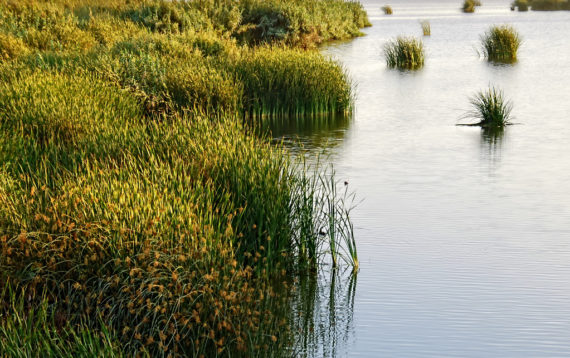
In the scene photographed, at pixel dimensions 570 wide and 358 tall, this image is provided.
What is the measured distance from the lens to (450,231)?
10148 millimetres

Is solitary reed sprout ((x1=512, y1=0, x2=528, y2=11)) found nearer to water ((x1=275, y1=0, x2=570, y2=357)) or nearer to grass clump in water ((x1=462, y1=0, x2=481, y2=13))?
grass clump in water ((x1=462, y1=0, x2=481, y2=13))

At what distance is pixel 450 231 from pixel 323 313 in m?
3.01

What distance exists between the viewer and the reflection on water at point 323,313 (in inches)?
269

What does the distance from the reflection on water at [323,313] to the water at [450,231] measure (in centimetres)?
2

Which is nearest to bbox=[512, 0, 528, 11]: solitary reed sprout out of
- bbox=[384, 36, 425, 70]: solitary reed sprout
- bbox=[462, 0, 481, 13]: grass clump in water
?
bbox=[462, 0, 481, 13]: grass clump in water

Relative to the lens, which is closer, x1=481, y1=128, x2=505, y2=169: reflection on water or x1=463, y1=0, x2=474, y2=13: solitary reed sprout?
x1=481, y1=128, x2=505, y2=169: reflection on water

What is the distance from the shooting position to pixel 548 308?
24.8ft

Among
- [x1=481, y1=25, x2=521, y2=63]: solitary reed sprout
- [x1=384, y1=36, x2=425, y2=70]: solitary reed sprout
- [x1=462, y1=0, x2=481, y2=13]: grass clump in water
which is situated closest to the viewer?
[x1=384, y1=36, x2=425, y2=70]: solitary reed sprout

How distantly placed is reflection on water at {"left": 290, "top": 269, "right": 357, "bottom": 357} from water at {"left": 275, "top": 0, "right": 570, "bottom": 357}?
0.06 feet

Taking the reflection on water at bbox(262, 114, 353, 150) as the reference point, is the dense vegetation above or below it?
above

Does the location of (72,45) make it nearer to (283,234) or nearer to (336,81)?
(336,81)

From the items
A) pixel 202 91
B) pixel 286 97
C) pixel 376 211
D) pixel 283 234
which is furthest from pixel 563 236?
pixel 286 97

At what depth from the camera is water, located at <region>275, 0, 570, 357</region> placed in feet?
23.2

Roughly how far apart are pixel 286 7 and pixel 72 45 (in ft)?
56.5
